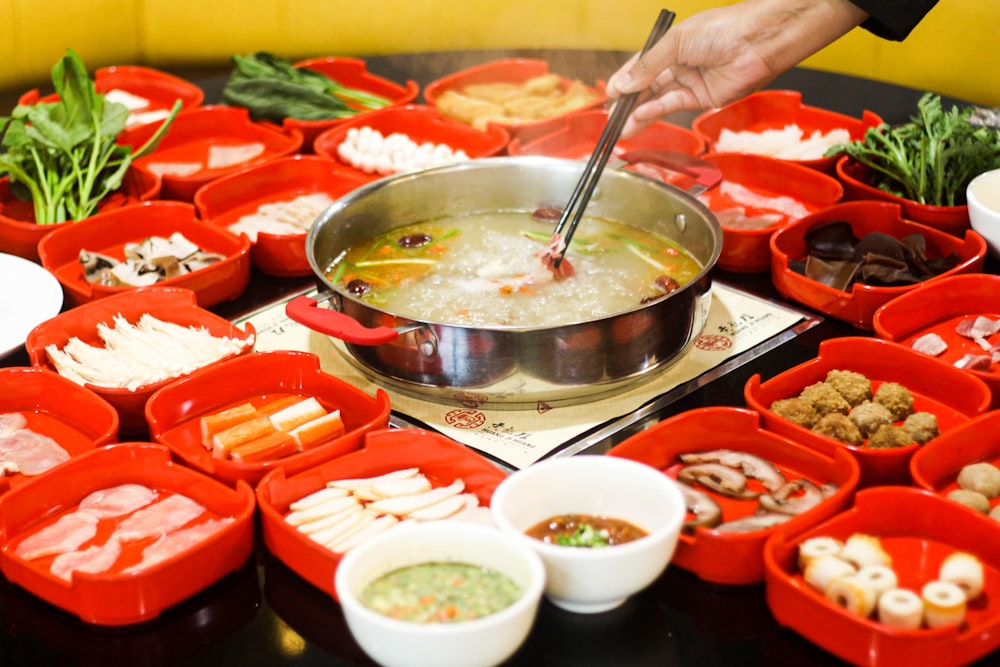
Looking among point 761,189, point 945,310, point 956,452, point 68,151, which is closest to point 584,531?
point 956,452

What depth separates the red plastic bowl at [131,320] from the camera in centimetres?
218

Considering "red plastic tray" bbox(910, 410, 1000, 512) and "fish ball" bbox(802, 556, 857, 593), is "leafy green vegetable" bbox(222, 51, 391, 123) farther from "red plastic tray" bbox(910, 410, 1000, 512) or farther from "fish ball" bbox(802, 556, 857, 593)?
"fish ball" bbox(802, 556, 857, 593)

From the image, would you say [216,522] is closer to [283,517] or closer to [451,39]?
[283,517]

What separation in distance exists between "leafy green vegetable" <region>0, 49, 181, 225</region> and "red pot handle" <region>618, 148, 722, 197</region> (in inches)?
56.3

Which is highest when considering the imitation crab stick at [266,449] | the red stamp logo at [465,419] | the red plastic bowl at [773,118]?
the red plastic bowl at [773,118]

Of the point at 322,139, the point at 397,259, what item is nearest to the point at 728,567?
the point at 397,259

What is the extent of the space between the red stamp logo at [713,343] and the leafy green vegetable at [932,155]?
86 centimetres

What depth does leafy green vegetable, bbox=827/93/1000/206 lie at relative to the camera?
277 cm

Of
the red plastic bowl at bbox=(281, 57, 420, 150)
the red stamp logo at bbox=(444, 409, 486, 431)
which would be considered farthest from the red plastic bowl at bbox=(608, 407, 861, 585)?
the red plastic bowl at bbox=(281, 57, 420, 150)

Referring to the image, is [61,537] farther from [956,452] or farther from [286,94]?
[286,94]

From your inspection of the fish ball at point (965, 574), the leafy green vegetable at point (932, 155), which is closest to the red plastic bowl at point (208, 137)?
the leafy green vegetable at point (932, 155)

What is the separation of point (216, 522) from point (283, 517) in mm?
123

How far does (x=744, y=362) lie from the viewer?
7.46 feet

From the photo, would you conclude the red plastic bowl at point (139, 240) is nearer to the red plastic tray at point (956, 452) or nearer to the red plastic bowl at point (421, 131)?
the red plastic bowl at point (421, 131)
